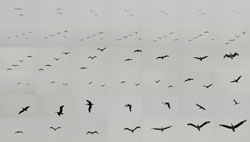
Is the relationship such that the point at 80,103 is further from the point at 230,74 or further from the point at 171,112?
the point at 230,74

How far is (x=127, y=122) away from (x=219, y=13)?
53 cm

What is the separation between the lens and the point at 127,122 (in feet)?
4.16

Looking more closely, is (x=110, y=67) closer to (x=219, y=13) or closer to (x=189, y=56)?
(x=189, y=56)

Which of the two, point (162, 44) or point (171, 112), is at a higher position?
point (162, 44)

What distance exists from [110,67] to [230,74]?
17.4 inches

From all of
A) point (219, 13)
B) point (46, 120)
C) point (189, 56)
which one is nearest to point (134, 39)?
point (189, 56)

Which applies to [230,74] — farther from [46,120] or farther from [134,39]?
[46,120]

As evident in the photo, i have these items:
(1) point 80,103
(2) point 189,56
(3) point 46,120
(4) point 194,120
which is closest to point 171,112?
(4) point 194,120

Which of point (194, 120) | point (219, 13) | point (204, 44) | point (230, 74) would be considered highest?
point (219, 13)

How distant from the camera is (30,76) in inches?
50.7

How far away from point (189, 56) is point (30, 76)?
0.60 metres

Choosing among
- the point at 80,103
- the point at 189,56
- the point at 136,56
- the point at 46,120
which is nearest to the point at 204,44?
the point at 189,56

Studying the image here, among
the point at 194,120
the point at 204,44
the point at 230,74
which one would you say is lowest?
the point at 194,120

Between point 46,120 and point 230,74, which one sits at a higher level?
point 230,74
